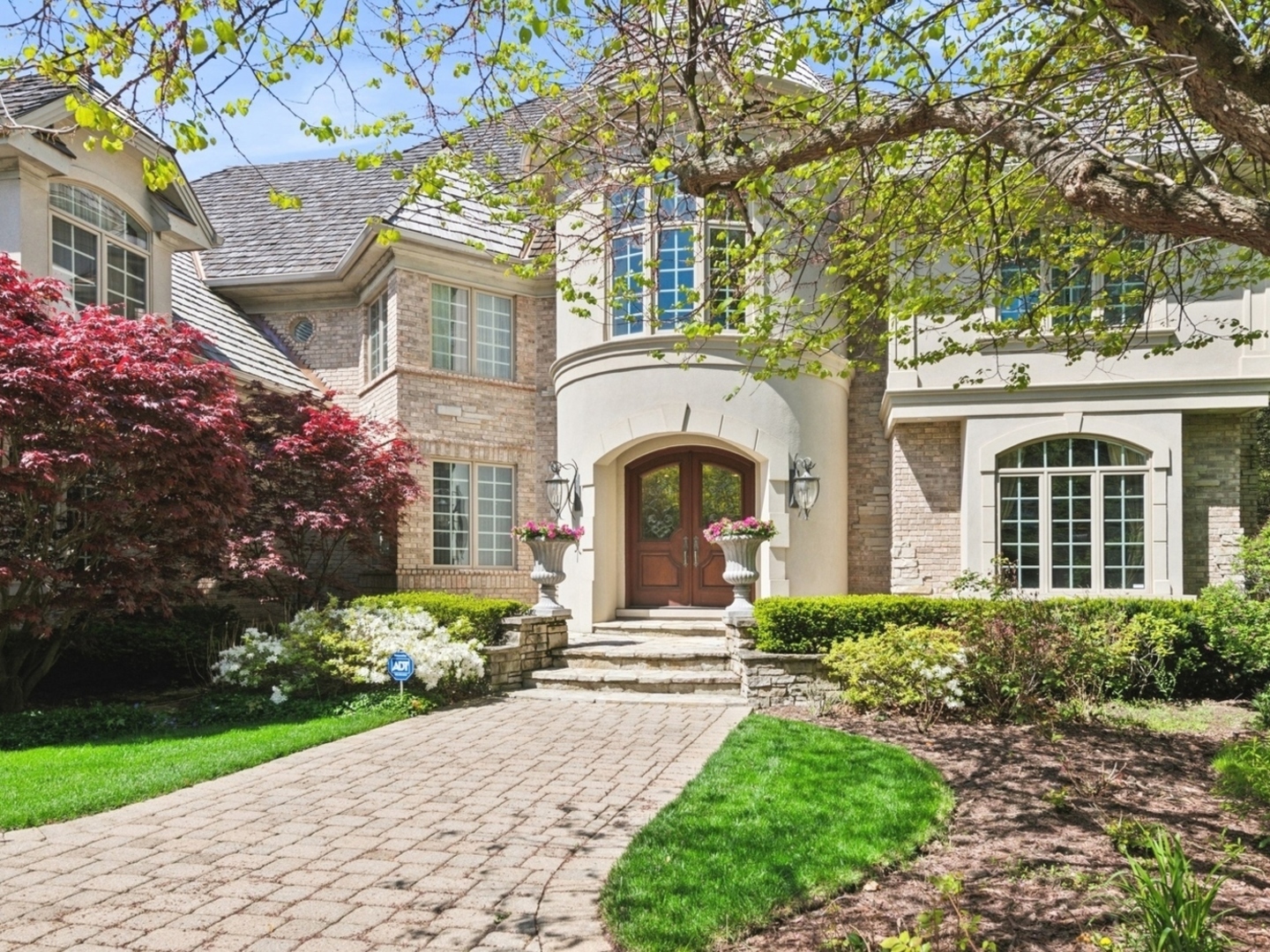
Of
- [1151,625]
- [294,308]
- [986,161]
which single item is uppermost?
[294,308]

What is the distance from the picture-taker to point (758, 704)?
31.3ft

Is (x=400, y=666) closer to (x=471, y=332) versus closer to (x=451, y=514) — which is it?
(x=451, y=514)

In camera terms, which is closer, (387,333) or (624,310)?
(624,310)

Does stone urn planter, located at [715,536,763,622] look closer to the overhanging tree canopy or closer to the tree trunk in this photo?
the overhanging tree canopy

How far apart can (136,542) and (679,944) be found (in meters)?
6.97

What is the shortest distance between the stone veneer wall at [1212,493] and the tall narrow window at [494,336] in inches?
404

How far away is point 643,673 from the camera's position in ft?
34.2

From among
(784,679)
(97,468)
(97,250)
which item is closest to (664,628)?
(784,679)

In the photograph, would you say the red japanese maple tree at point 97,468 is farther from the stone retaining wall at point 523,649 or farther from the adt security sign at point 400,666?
the stone retaining wall at point 523,649

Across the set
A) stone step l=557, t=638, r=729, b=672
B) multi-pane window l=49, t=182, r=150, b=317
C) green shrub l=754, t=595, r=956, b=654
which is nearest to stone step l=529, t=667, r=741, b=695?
stone step l=557, t=638, r=729, b=672

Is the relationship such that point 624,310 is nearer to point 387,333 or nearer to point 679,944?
point 387,333

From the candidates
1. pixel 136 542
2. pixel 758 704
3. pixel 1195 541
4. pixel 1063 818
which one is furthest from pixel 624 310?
pixel 1063 818

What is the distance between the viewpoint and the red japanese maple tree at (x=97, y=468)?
25.9 feet

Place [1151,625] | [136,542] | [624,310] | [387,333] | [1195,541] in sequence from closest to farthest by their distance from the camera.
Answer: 1. [136,542]
2. [1151,625]
3. [1195,541]
4. [624,310]
5. [387,333]
